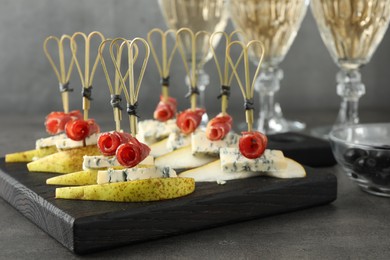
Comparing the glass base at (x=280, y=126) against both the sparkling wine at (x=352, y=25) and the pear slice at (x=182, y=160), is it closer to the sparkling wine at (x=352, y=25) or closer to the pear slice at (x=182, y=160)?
the sparkling wine at (x=352, y=25)

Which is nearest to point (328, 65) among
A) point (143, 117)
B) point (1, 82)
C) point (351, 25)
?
point (143, 117)

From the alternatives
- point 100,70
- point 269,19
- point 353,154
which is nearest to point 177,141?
point 353,154

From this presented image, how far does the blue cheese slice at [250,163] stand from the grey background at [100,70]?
108 cm

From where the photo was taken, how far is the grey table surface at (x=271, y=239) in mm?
960

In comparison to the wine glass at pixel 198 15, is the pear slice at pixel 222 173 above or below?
below

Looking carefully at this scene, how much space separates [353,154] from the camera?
3.92ft

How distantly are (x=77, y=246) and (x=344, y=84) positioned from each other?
0.88m

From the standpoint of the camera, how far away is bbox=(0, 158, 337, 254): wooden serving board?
3.15 feet

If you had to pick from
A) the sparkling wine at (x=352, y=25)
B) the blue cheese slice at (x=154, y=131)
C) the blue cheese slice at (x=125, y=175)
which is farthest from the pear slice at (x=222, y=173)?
the sparkling wine at (x=352, y=25)

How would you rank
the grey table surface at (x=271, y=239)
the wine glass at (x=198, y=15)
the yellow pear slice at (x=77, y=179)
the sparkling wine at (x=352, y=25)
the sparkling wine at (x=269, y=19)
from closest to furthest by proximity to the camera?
the grey table surface at (x=271, y=239), the yellow pear slice at (x=77, y=179), the sparkling wine at (x=352, y=25), the sparkling wine at (x=269, y=19), the wine glass at (x=198, y=15)

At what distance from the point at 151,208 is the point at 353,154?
1.15 ft

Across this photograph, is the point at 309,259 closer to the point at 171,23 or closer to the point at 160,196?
the point at 160,196

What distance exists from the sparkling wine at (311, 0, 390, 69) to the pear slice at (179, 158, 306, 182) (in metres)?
0.49

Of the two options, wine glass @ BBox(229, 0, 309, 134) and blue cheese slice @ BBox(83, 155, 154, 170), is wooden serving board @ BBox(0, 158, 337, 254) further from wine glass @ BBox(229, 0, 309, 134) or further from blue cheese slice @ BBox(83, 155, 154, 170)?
wine glass @ BBox(229, 0, 309, 134)
